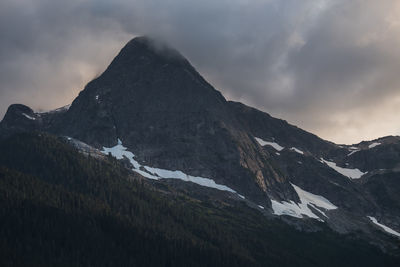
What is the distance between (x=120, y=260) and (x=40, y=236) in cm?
2723

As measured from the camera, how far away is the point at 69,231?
199625 mm

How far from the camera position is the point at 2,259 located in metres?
166

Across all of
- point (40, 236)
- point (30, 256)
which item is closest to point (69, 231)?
point (40, 236)

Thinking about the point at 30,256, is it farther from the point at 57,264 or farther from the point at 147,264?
the point at 147,264

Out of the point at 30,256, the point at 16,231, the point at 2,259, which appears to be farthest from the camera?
the point at 16,231

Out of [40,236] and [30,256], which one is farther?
[40,236]

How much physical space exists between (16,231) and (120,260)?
115 ft

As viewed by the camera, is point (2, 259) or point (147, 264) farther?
point (147, 264)

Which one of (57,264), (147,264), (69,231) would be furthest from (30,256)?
(147,264)

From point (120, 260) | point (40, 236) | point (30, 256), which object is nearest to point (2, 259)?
point (30, 256)

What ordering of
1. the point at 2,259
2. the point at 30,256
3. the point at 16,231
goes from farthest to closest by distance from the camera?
1. the point at 16,231
2. the point at 30,256
3. the point at 2,259

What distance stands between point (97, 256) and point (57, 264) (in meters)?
16.4

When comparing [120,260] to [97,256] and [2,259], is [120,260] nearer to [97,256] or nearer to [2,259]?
[97,256]

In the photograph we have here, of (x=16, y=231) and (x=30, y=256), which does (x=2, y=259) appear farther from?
(x=16, y=231)
